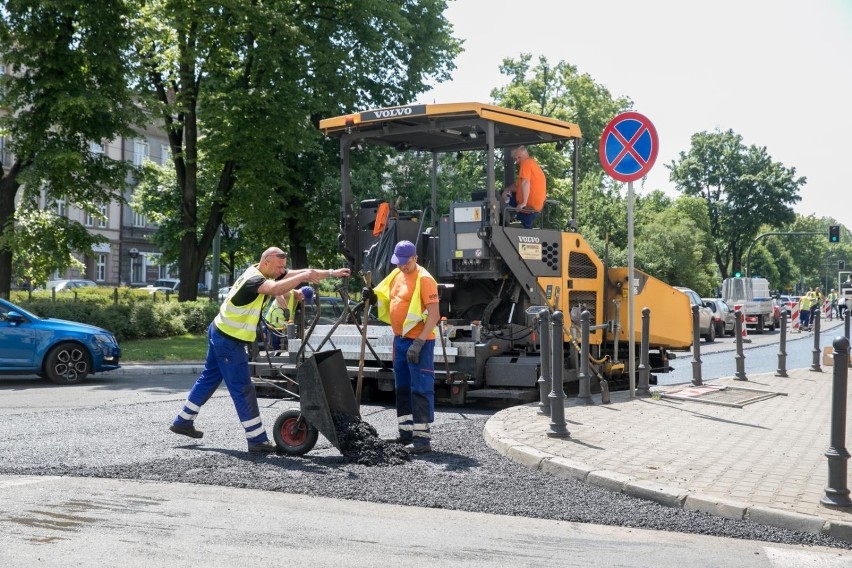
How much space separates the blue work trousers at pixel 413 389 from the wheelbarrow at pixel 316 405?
0.47m

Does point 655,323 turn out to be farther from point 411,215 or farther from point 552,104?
point 552,104

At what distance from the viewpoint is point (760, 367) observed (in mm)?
18188

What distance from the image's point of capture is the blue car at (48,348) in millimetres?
13430

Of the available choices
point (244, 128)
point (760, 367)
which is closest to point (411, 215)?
point (760, 367)

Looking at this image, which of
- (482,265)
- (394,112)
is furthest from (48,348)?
(482,265)

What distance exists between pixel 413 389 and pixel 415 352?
334 millimetres

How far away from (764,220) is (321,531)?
69.3 m

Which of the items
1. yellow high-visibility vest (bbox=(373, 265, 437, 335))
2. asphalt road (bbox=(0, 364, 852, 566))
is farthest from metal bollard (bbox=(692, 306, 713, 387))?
yellow high-visibility vest (bbox=(373, 265, 437, 335))

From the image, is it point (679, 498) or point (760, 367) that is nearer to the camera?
point (679, 498)

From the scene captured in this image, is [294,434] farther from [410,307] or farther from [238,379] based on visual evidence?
[410,307]

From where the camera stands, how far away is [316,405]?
7203 mm

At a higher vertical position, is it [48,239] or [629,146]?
[629,146]

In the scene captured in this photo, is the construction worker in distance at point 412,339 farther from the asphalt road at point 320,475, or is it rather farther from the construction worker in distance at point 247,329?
the construction worker in distance at point 247,329

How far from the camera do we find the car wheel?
13688 mm
